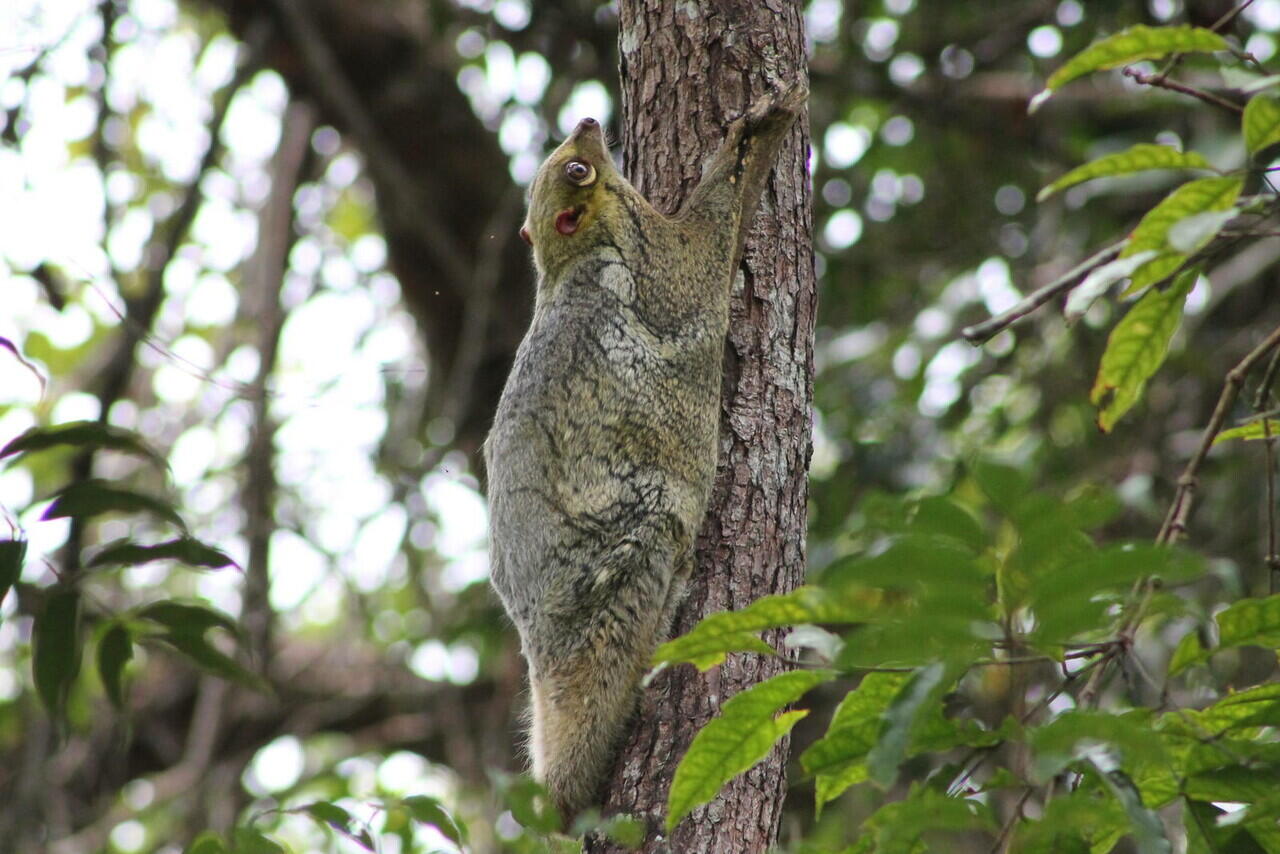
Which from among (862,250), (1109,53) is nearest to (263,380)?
(862,250)

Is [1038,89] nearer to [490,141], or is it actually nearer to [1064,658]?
[490,141]

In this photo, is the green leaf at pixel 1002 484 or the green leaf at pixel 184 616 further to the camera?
the green leaf at pixel 184 616

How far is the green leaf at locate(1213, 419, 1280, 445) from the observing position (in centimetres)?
251

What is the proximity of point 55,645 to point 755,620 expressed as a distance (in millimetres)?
1663

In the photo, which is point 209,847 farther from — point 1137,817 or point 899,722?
point 1137,817

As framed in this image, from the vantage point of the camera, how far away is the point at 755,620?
203 centimetres

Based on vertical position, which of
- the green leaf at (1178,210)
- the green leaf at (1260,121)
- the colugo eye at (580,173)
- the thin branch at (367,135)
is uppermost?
the thin branch at (367,135)

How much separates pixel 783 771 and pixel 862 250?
4.55 m

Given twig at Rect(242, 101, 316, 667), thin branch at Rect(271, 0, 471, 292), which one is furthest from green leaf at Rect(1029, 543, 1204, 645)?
thin branch at Rect(271, 0, 471, 292)

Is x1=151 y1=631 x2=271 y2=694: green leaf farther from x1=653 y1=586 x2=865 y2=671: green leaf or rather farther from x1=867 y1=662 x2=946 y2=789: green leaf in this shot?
x1=867 y1=662 x2=946 y2=789: green leaf

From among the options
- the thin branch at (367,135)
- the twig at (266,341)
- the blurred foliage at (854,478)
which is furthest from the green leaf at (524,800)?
the thin branch at (367,135)

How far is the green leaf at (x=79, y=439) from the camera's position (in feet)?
8.68

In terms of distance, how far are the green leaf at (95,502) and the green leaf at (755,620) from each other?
132cm

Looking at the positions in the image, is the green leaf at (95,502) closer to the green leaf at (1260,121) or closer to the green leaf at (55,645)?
the green leaf at (55,645)
